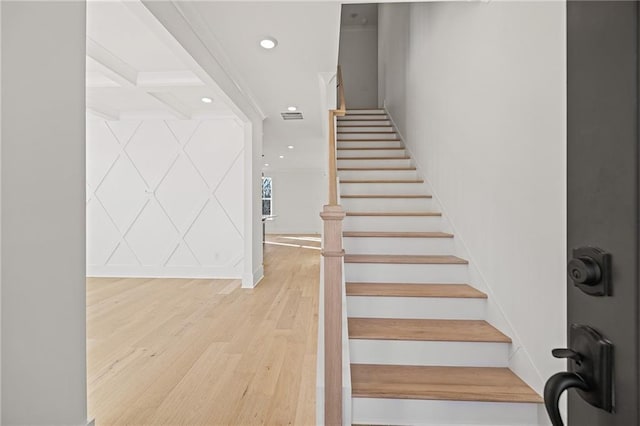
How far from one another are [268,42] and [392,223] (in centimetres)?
185

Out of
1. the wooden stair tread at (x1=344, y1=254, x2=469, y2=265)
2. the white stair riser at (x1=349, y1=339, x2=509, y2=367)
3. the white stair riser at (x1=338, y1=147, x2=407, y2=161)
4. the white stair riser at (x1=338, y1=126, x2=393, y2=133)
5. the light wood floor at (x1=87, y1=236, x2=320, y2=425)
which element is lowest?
the light wood floor at (x1=87, y1=236, x2=320, y2=425)

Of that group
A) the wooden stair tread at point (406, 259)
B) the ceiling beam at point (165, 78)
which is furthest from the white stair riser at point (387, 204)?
the ceiling beam at point (165, 78)

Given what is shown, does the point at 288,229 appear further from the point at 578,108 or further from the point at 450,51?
the point at 578,108

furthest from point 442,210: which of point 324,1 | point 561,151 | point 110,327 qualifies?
point 110,327

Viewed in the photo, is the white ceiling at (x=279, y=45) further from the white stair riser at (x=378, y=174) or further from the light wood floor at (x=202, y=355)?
the light wood floor at (x=202, y=355)

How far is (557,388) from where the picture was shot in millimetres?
399

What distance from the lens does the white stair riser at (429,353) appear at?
1.90 meters

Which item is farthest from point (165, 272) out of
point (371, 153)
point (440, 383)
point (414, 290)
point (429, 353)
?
point (440, 383)

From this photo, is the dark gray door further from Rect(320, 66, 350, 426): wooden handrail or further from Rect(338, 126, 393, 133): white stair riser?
Rect(338, 126, 393, 133): white stair riser

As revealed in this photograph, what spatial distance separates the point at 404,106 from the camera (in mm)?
4648

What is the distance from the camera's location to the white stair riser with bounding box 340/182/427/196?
3561 millimetres

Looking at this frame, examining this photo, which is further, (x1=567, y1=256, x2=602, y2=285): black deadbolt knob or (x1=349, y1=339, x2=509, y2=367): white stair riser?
(x1=349, y1=339, x2=509, y2=367): white stair riser

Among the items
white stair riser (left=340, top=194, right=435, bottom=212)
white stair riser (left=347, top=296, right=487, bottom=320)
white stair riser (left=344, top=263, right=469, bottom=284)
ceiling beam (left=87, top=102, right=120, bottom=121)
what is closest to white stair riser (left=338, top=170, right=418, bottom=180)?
white stair riser (left=340, top=194, right=435, bottom=212)

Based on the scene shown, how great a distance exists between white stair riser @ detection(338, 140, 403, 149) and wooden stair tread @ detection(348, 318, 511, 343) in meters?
2.94
